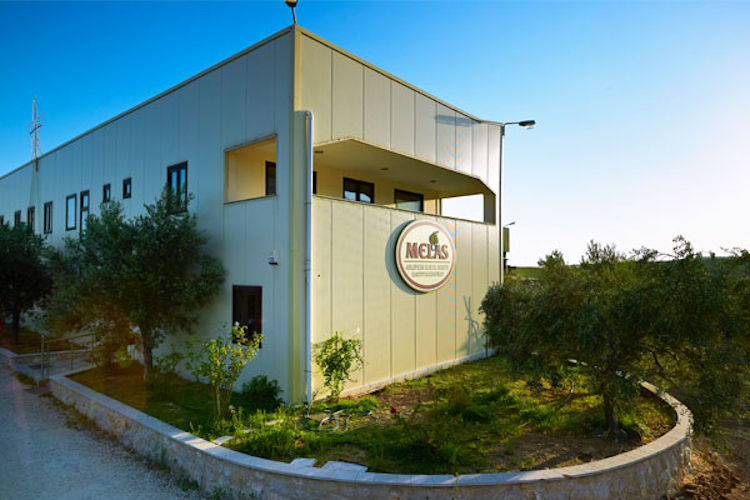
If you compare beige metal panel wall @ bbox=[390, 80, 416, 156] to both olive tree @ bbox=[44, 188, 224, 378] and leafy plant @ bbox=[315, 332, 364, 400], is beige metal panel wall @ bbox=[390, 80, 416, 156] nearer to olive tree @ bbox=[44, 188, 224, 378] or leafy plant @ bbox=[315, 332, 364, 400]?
leafy plant @ bbox=[315, 332, 364, 400]

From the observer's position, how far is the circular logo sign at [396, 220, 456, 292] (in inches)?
372

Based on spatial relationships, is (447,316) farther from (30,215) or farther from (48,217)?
(30,215)

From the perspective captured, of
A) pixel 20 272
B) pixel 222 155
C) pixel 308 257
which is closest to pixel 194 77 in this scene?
pixel 222 155

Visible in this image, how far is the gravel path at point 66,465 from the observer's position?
5129 mm

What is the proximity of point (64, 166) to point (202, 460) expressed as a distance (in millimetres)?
15618

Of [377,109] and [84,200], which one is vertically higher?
[377,109]

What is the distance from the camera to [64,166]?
1589cm

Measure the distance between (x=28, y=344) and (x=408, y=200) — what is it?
13757 mm

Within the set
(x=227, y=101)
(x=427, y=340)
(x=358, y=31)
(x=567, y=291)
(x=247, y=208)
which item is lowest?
(x=427, y=340)

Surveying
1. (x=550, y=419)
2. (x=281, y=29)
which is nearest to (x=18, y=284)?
(x=281, y=29)

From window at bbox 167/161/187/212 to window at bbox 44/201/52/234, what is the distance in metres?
10.3

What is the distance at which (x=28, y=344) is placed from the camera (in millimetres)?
14000

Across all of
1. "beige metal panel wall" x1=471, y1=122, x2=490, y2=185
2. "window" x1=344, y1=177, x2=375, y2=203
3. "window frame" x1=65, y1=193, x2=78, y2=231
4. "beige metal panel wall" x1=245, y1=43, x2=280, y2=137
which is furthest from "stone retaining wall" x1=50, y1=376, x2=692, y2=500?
"window frame" x1=65, y1=193, x2=78, y2=231

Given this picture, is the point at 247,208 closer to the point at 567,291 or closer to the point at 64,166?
the point at 567,291
